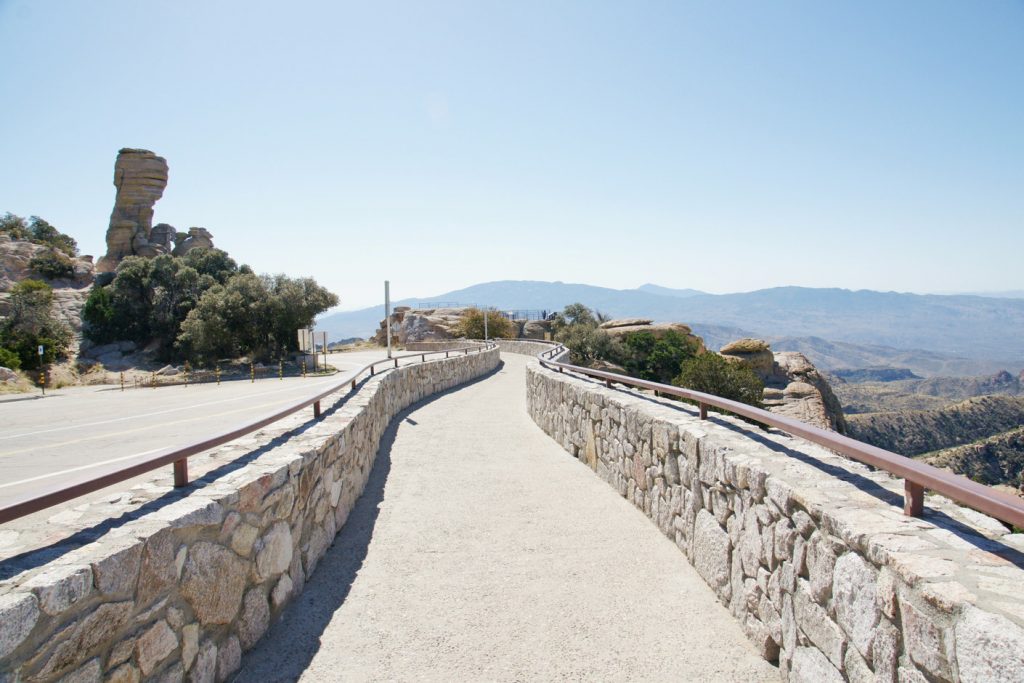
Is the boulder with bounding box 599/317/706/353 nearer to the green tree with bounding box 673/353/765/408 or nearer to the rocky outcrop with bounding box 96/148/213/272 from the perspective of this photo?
the green tree with bounding box 673/353/765/408

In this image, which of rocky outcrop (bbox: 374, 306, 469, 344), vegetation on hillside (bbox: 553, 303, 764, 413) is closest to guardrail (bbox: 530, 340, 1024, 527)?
vegetation on hillside (bbox: 553, 303, 764, 413)

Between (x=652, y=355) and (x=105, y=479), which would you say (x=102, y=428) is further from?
(x=652, y=355)

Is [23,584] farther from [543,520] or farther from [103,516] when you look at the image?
[543,520]

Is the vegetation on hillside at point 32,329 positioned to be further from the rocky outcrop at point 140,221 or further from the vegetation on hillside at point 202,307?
the rocky outcrop at point 140,221

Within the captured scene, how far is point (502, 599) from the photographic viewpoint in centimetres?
444

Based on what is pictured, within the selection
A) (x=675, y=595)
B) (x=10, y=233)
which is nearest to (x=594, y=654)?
(x=675, y=595)

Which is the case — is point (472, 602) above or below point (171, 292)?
below

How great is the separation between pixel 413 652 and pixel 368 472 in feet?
14.8

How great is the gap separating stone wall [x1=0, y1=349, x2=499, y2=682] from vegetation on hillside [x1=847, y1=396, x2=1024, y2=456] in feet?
122

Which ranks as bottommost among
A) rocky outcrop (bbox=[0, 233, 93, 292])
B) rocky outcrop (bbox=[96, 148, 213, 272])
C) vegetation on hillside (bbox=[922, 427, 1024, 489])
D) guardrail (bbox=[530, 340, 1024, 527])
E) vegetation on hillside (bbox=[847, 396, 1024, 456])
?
vegetation on hillside (bbox=[847, 396, 1024, 456])

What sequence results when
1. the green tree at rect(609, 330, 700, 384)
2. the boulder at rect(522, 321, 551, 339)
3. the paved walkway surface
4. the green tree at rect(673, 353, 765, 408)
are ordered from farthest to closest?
1. the boulder at rect(522, 321, 551, 339)
2. the green tree at rect(609, 330, 700, 384)
3. the green tree at rect(673, 353, 765, 408)
4. the paved walkway surface

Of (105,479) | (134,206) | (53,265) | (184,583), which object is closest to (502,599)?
(184,583)

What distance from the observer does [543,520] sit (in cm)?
624

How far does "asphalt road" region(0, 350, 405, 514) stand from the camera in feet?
27.5
